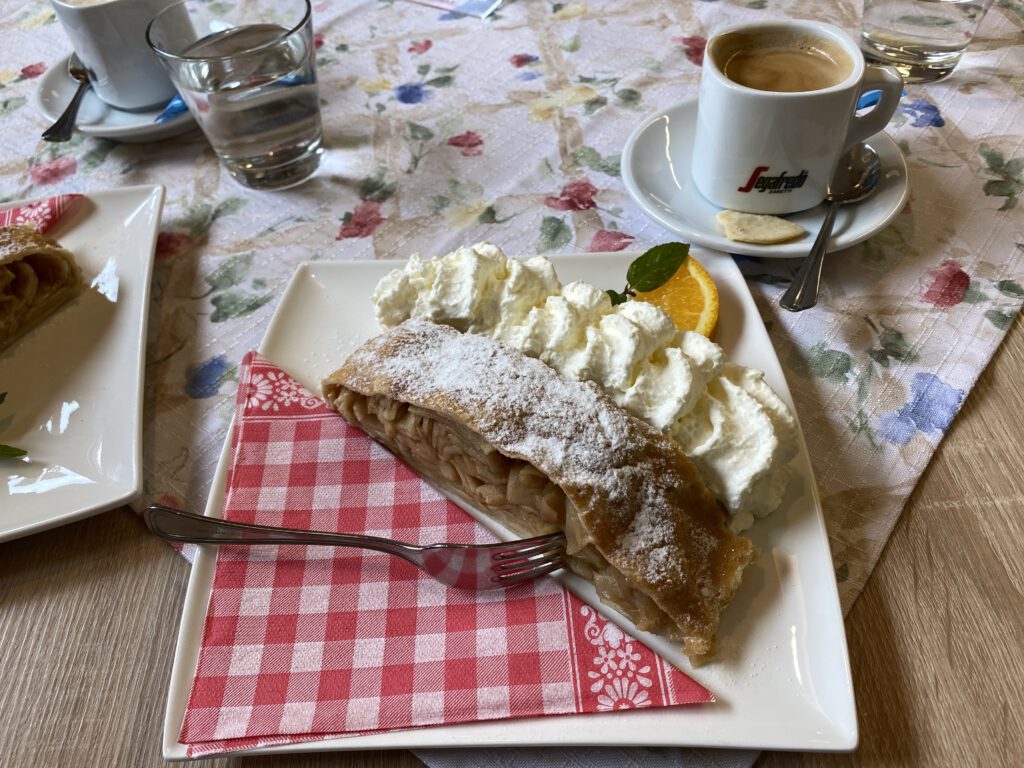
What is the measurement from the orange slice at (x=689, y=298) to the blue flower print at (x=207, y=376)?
68cm

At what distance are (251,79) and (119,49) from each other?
1.14 feet

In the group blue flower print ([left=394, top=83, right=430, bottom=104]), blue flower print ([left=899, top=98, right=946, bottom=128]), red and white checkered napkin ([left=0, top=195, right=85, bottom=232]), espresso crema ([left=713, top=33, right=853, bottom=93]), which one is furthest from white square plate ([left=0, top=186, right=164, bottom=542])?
blue flower print ([left=899, top=98, right=946, bottom=128])

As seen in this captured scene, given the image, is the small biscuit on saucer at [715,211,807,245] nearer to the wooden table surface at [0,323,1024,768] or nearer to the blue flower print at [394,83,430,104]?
the wooden table surface at [0,323,1024,768]

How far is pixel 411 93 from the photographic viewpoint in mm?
1688

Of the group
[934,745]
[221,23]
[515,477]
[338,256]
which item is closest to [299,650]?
[515,477]

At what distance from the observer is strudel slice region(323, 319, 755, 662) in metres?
0.79

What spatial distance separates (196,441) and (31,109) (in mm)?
1225

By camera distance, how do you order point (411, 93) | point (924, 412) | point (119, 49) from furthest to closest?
1. point (411, 93)
2. point (119, 49)
3. point (924, 412)

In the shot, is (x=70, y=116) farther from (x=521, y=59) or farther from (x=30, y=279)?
(x=521, y=59)

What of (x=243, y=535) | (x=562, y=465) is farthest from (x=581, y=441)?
(x=243, y=535)

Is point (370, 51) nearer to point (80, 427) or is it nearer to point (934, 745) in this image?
point (80, 427)

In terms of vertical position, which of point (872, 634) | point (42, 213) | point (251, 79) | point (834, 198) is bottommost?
point (872, 634)

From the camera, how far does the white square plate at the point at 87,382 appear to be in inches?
37.8

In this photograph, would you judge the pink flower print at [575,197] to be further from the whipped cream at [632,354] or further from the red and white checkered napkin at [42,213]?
the red and white checkered napkin at [42,213]
